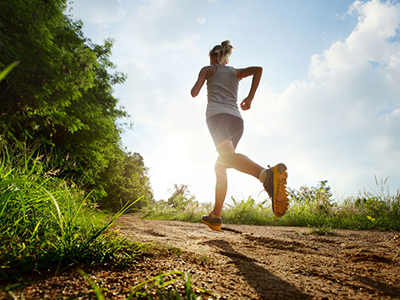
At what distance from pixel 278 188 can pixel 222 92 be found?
4.30ft

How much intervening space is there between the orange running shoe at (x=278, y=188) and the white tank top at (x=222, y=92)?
846mm

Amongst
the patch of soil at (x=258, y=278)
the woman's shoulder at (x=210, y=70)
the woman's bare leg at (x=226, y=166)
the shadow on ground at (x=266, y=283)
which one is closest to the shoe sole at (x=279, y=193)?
the woman's bare leg at (x=226, y=166)

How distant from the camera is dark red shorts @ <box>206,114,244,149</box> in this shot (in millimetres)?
2448

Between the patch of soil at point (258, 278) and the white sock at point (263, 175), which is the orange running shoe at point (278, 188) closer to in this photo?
the white sock at point (263, 175)

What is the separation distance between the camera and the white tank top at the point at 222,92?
2.56 meters

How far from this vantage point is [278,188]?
6.61 feet

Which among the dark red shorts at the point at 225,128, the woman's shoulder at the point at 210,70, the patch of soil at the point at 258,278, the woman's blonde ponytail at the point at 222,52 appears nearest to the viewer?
the patch of soil at the point at 258,278

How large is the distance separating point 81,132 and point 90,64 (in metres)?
2.39

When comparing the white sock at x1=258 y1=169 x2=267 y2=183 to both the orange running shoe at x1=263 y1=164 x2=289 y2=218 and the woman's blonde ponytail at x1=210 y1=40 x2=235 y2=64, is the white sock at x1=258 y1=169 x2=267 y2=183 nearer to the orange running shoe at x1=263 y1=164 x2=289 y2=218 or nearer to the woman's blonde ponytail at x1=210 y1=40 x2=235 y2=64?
the orange running shoe at x1=263 y1=164 x2=289 y2=218

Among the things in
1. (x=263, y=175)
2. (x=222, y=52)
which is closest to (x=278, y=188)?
(x=263, y=175)

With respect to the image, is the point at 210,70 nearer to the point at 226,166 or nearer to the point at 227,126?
the point at 227,126

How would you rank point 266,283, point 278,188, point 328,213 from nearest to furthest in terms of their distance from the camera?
point 266,283
point 278,188
point 328,213

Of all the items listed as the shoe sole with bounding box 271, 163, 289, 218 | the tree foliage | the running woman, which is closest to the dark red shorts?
the running woman

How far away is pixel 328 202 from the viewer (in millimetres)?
5008
